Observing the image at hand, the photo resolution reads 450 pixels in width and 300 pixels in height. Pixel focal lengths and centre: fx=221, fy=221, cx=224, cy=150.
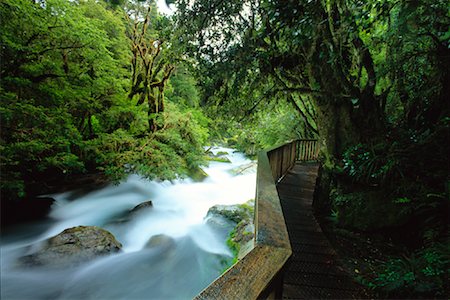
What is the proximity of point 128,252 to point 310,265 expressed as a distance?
19.6 ft

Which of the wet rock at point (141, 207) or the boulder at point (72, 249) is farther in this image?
the wet rock at point (141, 207)

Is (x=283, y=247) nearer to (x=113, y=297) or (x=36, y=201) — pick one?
(x=113, y=297)

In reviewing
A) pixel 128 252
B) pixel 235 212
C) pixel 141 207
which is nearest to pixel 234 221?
pixel 235 212

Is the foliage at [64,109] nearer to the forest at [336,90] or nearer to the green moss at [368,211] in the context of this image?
the forest at [336,90]

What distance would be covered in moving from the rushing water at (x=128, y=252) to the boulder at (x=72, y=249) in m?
0.18

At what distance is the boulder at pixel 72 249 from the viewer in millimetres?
5836

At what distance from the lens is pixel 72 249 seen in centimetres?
600

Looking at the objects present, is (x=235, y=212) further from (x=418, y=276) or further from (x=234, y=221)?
(x=418, y=276)

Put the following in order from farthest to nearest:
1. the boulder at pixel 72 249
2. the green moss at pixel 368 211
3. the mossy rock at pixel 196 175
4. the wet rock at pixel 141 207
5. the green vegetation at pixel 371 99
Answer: the mossy rock at pixel 196 175 → the wet rock at pixel 141 207 → the boulder at pixel 72 249 → the green moss at pixel 368 211 → the green vegetation at pixel 371 99

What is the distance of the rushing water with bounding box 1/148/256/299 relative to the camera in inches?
222

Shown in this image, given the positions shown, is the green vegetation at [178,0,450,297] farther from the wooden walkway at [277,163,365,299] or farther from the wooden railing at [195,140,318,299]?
the wooden railing at [195,140,318,299]

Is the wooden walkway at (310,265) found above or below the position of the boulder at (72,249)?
above

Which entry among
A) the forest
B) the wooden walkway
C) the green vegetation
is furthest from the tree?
the wooden walkway

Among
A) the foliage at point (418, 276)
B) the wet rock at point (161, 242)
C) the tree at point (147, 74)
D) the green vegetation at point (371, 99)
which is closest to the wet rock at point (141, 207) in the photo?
the wet rock at point (161, 242)
